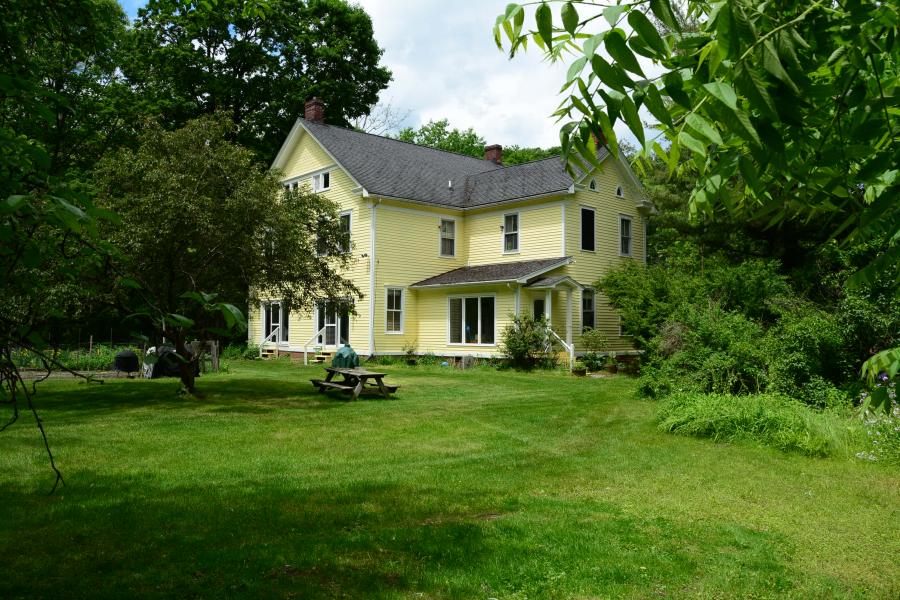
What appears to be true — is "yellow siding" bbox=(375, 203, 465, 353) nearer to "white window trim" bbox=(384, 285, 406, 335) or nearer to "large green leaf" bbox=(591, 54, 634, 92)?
"white window trim" bbox=(384, 285, 406, 335)

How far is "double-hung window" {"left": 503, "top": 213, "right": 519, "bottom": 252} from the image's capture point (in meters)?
26.9

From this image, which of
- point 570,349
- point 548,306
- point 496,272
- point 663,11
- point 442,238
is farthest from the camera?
point 442,238

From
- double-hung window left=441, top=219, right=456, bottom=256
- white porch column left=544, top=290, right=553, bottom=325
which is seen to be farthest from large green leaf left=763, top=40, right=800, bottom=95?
double-hung window left=441, top=219, right=456, bottom=256

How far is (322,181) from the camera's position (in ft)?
95.8

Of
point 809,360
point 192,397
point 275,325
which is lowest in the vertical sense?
point 192,397

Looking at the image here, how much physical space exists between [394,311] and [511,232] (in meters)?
5.46

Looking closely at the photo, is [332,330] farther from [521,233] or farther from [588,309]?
[588,309]

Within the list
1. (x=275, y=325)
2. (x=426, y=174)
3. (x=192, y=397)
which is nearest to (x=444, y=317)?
(x=426, y=174)

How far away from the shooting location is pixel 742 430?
9703 mm

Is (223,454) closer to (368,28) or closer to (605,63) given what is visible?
(605,63)

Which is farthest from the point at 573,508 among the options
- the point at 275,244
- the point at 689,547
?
the point at 275,244

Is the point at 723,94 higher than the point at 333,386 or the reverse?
higher

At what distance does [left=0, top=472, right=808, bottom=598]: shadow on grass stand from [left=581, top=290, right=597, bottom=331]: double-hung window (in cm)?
1958

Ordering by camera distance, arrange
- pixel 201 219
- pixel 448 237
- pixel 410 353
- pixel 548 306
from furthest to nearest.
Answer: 1. pixel 448 237
2. pixel 410 353
3. pixel 548 306
4. pixel 201 219
